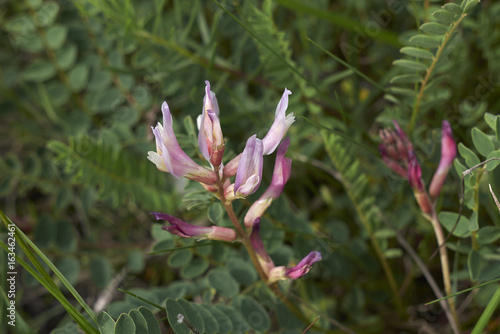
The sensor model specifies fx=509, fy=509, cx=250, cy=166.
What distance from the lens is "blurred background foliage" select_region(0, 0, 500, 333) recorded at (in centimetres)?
164

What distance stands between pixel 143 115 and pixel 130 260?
0.65 m

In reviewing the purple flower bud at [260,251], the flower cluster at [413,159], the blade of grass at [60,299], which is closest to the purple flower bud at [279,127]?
the purple flower bud at [260,251]

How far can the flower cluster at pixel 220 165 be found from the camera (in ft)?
3.61

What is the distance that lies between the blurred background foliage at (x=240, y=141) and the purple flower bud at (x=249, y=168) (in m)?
0.31

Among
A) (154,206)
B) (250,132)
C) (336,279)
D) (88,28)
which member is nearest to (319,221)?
(336,279)

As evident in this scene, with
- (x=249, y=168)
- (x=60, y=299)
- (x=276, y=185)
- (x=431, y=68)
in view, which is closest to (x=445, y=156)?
(x=431, y=68)

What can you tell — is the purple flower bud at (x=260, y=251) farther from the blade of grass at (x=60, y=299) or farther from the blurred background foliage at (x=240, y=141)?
the blade of grass at (x=60, y=299)

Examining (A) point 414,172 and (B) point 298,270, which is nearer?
(B) point 298,270

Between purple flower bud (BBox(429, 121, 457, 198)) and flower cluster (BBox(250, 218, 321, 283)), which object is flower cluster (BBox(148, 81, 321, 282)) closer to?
flower cluster (BBox(250, 218, 321, 283))

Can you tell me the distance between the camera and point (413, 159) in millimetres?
1341

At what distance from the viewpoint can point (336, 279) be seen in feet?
6.88

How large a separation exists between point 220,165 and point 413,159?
1.70 feet

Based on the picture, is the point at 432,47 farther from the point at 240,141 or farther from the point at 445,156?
the point at 240,141

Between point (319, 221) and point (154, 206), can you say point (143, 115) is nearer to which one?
point (154, 206)
